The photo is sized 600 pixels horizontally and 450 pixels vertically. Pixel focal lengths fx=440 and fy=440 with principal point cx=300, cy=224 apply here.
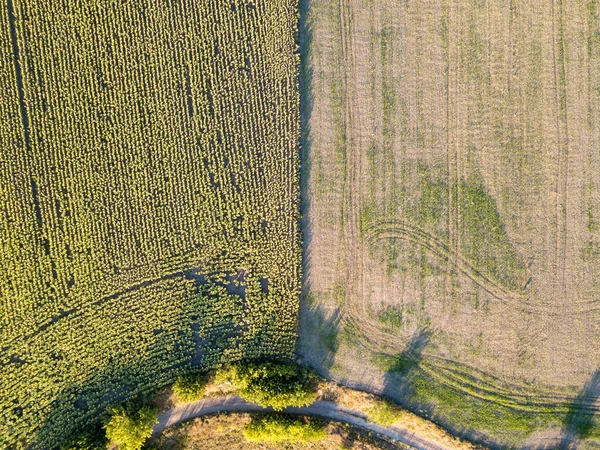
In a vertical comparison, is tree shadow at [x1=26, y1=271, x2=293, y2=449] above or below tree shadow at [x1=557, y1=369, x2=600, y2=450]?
above

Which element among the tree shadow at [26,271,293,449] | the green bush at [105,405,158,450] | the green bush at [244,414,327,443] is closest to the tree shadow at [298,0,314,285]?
the tree shadow at [26,271,293,449]

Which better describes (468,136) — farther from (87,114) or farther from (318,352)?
(87,114)

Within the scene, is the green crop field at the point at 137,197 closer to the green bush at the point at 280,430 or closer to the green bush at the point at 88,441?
the green bush at the point at 88,441

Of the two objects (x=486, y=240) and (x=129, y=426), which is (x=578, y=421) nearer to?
(x=486, y=240)

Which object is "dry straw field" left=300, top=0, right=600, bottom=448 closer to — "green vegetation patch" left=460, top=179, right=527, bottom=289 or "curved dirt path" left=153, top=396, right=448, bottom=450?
"green vegetation patch" left=460, top=179, right=527, bottom=289

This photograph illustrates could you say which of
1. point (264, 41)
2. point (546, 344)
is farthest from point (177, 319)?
point (546, 344)

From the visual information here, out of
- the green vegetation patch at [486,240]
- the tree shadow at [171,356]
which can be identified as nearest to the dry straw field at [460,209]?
the green vegetation patch at [486,240]
